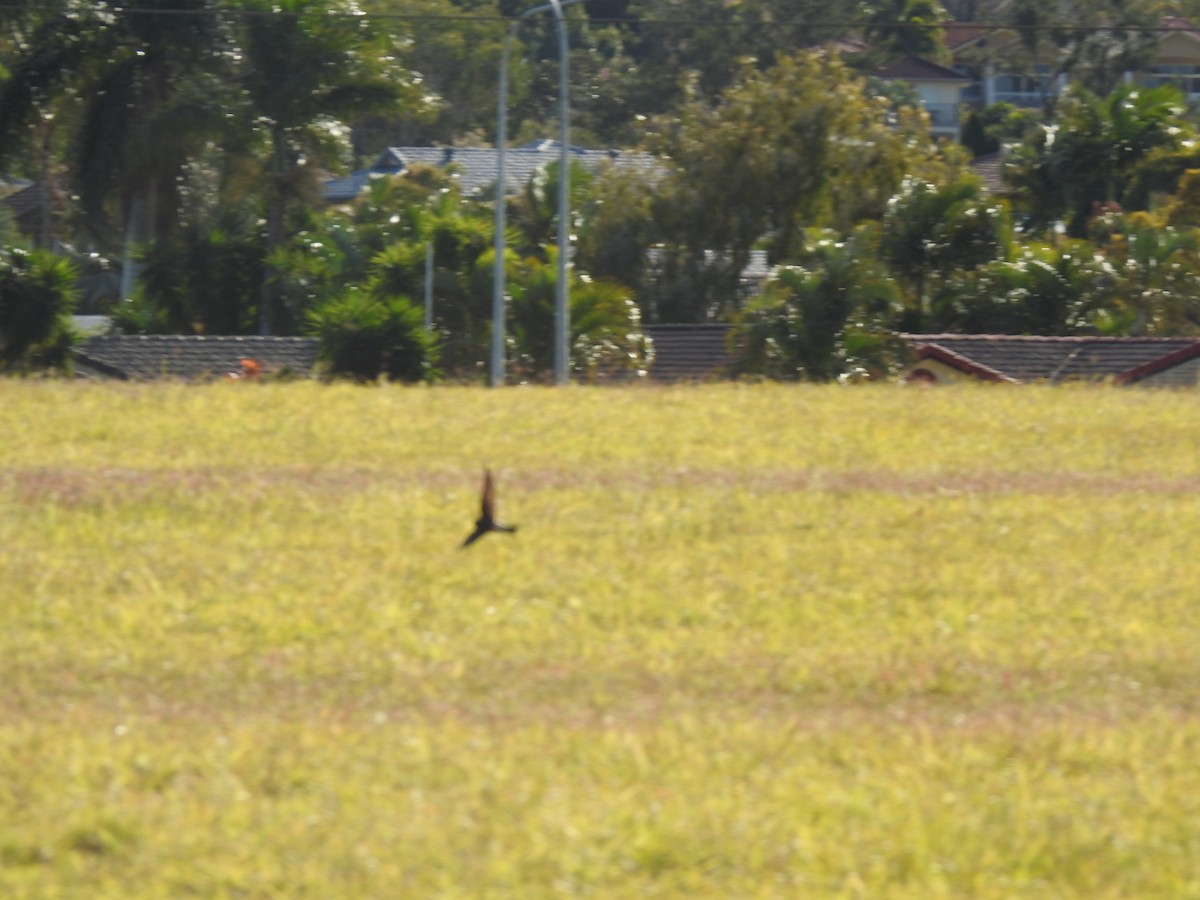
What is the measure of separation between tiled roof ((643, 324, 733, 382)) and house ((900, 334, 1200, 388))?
14.0ft

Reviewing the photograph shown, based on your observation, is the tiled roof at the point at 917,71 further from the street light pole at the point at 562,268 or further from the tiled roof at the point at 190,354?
the tiled roof at the point at 190,354

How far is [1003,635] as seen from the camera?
25.3ft

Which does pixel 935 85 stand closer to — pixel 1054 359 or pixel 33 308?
pixel 1054 359

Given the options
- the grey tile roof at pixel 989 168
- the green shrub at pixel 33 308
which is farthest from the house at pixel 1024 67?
the green shrub at pixel 33 308

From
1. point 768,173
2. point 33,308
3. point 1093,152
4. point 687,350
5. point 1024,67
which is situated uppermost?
point 1024,67

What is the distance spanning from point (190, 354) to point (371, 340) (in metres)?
6.54

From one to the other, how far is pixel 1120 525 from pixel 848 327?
9973mm

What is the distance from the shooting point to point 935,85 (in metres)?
67.8

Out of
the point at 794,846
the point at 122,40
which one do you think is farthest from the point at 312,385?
the point at 122,40

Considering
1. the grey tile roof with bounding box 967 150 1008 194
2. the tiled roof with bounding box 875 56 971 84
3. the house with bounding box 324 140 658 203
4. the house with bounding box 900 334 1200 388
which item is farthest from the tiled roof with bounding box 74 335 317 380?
the tiled roof with bounding box 875 56 971 84

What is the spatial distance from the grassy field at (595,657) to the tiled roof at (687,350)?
1303cm

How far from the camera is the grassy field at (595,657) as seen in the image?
5156 mm

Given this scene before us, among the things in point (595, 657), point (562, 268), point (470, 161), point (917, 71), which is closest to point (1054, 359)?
point (562, 268)

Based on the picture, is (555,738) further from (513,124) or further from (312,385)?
(513,124)
